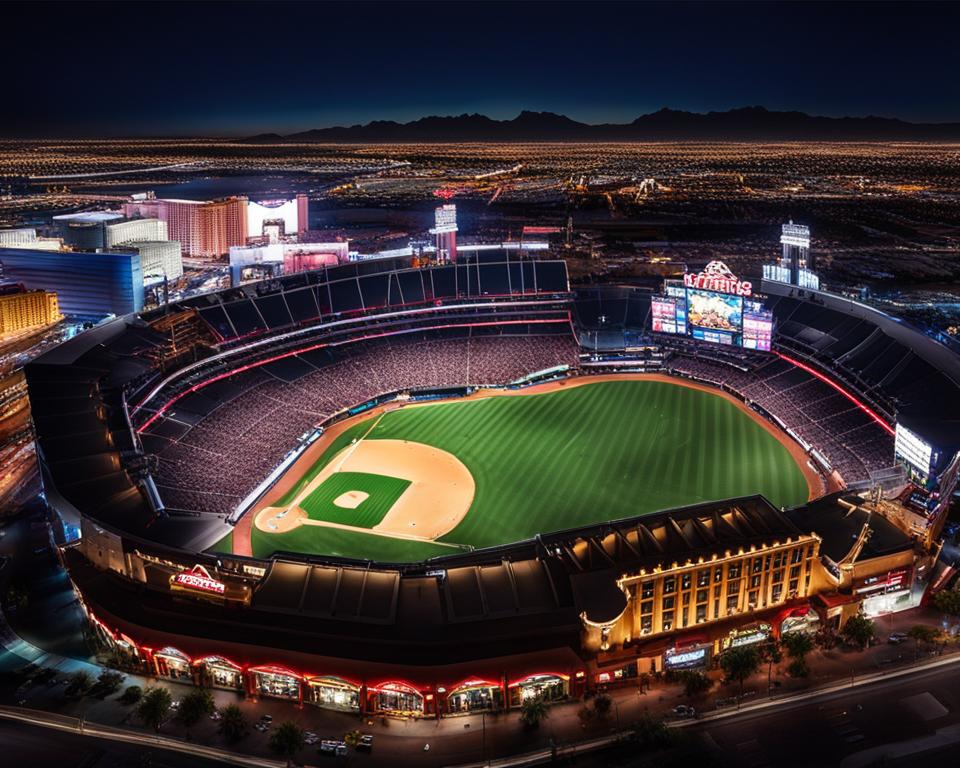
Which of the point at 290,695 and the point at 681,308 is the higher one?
the point at 681,308

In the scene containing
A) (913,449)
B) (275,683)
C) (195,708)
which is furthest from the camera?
(913,449)

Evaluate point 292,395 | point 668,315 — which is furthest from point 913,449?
point 292,395

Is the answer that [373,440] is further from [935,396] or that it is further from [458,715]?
[935,396]

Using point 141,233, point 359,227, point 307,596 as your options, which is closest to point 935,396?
point 307,596

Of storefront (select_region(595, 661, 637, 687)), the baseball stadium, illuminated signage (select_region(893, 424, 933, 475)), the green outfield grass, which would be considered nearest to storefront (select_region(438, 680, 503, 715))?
the baseball stadium

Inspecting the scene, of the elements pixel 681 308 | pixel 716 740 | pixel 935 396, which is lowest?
Answer: pixel 716 740

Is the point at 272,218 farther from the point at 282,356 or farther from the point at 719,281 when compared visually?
the point at 719,281

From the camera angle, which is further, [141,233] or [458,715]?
[141,233]
